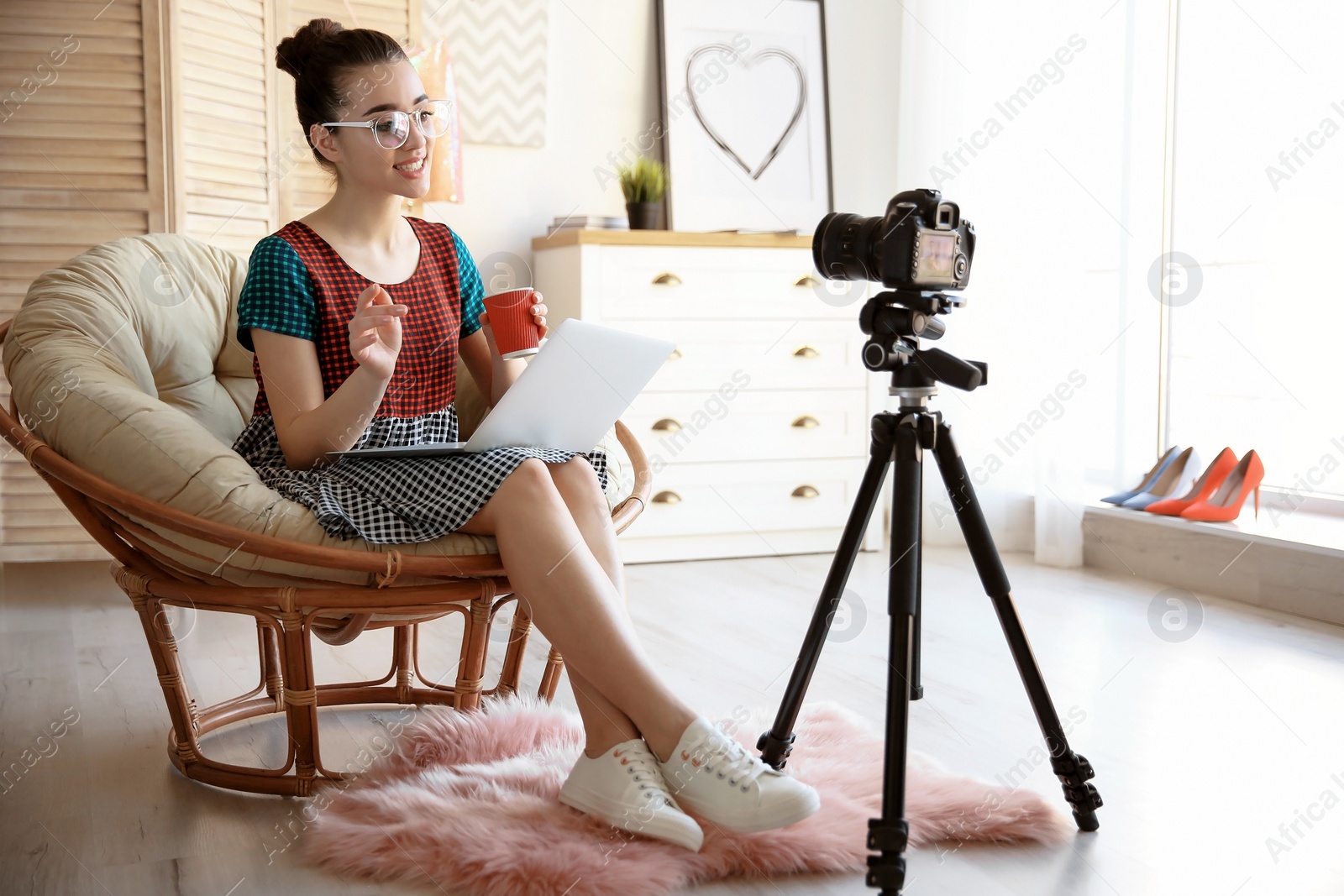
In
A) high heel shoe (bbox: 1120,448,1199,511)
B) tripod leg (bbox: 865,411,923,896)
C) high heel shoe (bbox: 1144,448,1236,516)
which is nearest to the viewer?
tripod leg (bbox: 865,411,923,896)

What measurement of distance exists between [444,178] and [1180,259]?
6.75 ft

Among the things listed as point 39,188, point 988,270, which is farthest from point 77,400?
point 988,270

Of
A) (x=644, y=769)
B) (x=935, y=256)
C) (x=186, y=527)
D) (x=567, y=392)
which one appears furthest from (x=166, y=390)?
(x=935, y=256)

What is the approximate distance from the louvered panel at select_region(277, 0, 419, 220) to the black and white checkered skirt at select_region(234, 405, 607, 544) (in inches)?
74.7

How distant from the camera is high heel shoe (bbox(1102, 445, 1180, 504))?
3301 mm

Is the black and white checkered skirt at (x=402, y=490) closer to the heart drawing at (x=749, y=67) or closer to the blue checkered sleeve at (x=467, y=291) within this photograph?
the blue checkered sleeve at (x=467, y=291)

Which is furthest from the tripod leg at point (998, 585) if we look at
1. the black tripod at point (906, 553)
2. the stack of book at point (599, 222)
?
the stack of book at point (599, 222)

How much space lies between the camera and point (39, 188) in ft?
10.3

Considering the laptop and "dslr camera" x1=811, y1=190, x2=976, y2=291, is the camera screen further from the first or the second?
the laptop

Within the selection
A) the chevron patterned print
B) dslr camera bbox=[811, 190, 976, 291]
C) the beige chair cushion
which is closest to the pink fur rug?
the beige chair cushion

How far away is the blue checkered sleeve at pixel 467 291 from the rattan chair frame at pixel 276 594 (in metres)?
0.41

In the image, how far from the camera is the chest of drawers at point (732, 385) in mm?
3271

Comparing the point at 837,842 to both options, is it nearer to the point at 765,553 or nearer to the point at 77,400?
the point at 77,400

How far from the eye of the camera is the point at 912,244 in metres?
1.29
